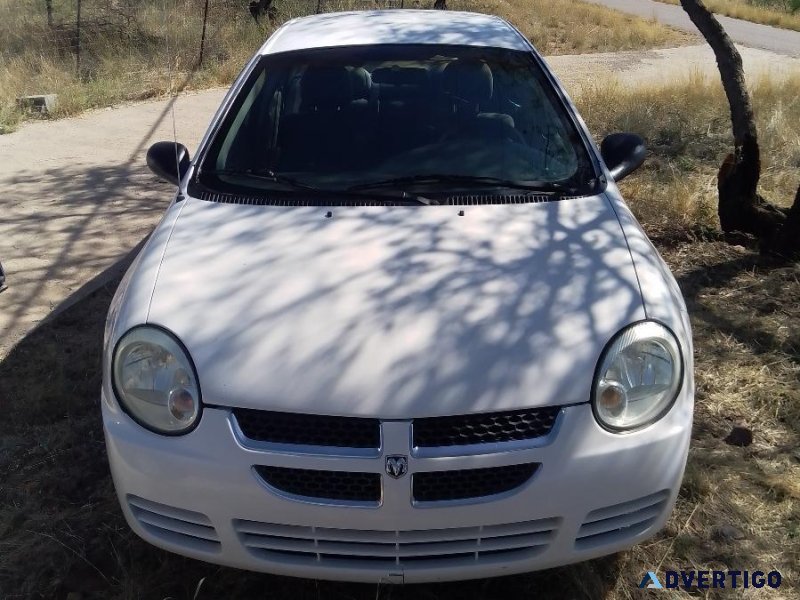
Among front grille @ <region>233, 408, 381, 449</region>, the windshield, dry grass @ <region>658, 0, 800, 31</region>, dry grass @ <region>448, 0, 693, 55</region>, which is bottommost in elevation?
dry grass @ <region>658, 0, 800, 31</region>

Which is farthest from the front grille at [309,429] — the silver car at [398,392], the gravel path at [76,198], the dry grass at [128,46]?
the dry grass at [128,46]

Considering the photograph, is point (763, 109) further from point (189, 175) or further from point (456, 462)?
point (456, 462)

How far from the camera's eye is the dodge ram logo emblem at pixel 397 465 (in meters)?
2.13

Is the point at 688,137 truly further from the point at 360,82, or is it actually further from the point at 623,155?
the point at 360,82

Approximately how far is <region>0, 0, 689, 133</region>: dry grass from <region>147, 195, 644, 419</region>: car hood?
7.56 m

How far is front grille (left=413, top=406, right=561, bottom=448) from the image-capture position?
218 cm

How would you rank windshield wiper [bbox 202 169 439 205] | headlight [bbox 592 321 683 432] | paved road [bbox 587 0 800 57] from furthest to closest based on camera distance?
paved road [bbox 587 0 800 57]
windshield wiper [bbox 202 169 439 205]
headlight [bbox 592 321 683 432]

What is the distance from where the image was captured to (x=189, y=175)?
3.30 m

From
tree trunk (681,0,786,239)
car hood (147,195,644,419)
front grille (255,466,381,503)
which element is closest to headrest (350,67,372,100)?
car hood (147,195,644,419)

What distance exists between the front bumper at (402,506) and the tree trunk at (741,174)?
10.5ft

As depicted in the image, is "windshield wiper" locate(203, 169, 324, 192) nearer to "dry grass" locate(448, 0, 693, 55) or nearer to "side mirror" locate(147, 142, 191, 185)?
"side mirror" locate(147, 142, 191, 185)

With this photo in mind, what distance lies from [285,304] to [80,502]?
1.33m

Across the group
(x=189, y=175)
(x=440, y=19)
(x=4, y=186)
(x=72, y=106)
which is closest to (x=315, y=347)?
(x=189, y=175)

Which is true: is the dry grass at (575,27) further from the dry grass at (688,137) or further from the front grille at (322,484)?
the front grille at (322,484)
